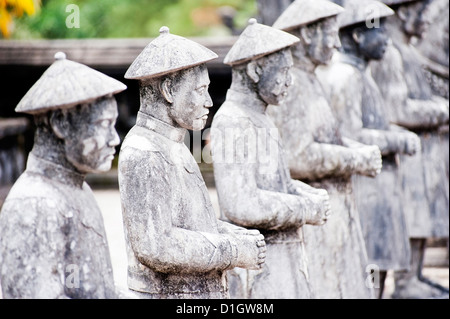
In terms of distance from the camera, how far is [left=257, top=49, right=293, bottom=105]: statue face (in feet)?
17.6

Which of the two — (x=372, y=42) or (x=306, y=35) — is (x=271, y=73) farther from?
(x=372, y=42)

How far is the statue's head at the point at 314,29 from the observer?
6.06m

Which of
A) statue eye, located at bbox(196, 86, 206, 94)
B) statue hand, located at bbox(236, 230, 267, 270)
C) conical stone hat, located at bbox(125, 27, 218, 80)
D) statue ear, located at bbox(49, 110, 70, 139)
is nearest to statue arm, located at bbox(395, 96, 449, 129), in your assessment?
statue hand, located at bbox(236, 230, 267, 270)

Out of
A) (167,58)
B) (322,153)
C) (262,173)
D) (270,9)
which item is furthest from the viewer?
(270,9)

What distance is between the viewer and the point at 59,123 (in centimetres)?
393

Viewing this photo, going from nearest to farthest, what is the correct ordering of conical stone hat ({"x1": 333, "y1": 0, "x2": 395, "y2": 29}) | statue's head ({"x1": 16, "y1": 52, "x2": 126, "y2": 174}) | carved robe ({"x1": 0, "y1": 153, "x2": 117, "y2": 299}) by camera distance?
carved robe ({"x1": 0, "y1": 153, "x2": 117, "y2": 299}), statue's head ({"x1": 16, "y1": 52, "x2": 126, "y2": 174}), conical stone hat ({"x1": 333, "y1": 0, "x2": 395, "y2": 29})

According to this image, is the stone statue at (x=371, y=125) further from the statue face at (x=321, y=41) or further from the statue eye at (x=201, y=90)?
the statue eye at (x=201, y=90)

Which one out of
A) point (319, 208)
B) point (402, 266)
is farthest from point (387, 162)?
point (319, 208)

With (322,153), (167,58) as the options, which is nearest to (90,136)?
(167,58)

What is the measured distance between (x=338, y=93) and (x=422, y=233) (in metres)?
2.15

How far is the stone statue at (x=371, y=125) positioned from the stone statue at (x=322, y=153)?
477 millimetres

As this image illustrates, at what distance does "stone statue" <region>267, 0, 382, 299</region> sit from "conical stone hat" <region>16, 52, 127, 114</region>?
6.78ft

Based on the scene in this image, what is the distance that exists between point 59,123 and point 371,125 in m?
3.45

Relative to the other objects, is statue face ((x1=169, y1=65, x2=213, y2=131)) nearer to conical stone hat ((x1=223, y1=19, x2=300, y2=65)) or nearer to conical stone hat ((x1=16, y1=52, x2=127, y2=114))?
conical stone hat ((x1=16, y1=52, x2=127, y2=114))
